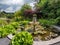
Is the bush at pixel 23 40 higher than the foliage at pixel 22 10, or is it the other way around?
the foliage at pixel 22 10

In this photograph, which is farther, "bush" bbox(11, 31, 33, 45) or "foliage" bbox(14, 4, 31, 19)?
"foliage" bbox(14, 4, 31, 19)

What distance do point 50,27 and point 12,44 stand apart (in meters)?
5.14

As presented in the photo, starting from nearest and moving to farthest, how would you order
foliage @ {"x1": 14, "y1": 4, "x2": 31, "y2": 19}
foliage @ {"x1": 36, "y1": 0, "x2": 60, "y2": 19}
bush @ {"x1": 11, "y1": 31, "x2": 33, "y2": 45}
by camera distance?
1. bush @ {"x1": 11, "y1": 31, "x2": 33, "y2": 45}
2. foliage @ {"x1": 36, "y1": 0, "x2": 60, "y2": 19}
3. foliage @ {"x1": 14, "y1": 4, "x2": 31, "y2": 19}

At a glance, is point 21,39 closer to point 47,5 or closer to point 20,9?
point 47,5

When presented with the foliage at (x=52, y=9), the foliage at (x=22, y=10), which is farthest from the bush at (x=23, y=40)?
the foliage at (x=22, y=10)

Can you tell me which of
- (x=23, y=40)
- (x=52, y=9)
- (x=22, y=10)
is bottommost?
(x=23, y=40)

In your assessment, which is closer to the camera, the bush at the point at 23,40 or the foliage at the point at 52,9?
the bush at the point at 23,40

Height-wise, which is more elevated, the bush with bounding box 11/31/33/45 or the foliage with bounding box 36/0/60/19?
the foliage with bounding box 36/0/60/19

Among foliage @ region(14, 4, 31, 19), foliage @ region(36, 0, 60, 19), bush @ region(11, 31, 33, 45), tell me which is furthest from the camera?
foliage @ region(14, 4, 31, 19)

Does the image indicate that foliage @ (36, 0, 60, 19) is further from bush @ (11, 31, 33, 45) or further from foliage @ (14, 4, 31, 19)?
bush @ (11, 31, 33, 45)

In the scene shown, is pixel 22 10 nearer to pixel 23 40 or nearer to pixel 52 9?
pixel 52 9

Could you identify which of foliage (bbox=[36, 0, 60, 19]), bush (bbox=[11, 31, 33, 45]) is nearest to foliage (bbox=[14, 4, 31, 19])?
foliage (bbox=[36, 0, 60, 19])

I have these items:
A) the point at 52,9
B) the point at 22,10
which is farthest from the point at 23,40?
the point at 22,10

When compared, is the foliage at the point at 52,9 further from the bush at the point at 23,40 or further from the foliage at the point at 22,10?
the bush at the point at 23,40
